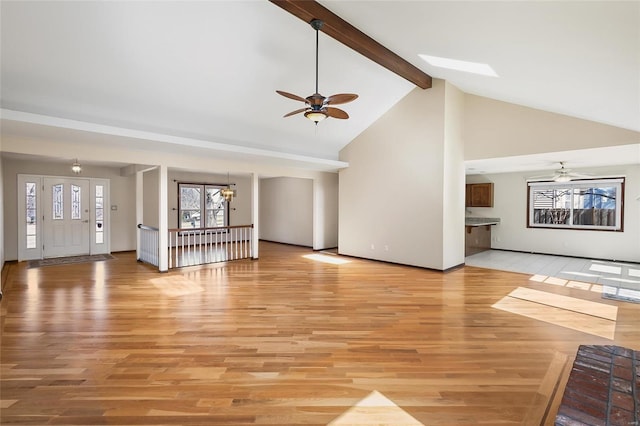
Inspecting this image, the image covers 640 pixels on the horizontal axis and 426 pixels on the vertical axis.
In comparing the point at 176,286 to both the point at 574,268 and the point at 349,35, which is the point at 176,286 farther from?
the point at 574,268

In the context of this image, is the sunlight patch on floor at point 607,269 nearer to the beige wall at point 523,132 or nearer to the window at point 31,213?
the beige wall at point 523,132

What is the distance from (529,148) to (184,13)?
572cm

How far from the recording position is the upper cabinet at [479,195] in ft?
28.8

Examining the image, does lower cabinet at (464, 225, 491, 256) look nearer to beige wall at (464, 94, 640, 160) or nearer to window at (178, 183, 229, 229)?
beige wall at (464, 94, 640, 160)

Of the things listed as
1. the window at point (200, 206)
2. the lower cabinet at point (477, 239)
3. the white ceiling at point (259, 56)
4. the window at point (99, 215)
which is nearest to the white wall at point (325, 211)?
the white ceiling at point (259, 56)

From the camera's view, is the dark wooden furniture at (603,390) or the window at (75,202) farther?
the window at (75,202)

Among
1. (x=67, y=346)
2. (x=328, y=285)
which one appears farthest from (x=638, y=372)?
(x=67, y=346)

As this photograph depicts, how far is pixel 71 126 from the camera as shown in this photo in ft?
12.9

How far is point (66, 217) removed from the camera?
24.8 ft

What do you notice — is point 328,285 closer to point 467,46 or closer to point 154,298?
point 154,298

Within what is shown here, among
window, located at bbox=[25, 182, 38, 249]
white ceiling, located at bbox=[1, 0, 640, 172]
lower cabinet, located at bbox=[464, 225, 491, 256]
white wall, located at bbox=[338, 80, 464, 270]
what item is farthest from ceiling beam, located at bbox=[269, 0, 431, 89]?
window, located at bbox=[25, 182, 38, 249]

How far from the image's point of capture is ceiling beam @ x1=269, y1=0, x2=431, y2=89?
11.6 ft

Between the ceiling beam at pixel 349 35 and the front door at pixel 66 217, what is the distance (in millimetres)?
7333

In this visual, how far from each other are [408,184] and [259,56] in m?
3.81
